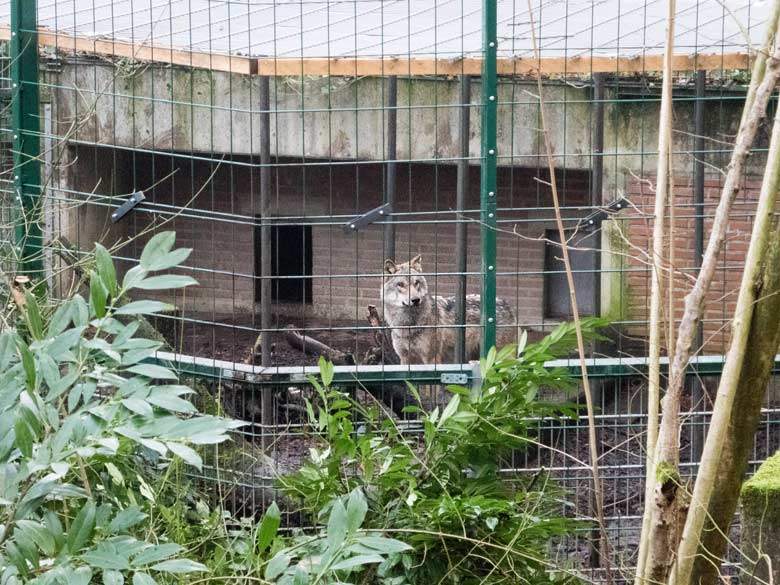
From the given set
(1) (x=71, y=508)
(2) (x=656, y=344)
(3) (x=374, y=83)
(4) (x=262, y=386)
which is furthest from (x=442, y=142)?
(2) (x=656, y=344)

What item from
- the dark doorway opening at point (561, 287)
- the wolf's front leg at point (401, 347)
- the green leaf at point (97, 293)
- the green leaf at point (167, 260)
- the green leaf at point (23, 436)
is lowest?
the wolf's front leg at point (401, 347)

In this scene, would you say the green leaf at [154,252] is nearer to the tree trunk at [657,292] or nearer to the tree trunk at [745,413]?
the tree trunk at [657,292]

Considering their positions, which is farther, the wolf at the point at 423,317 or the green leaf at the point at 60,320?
the wolf at the point at 423,317

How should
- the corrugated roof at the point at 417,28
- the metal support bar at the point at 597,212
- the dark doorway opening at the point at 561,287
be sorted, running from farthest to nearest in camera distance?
the dark doorway opening at the point at 561,287 < the corrugated roof at the point at 417,28 < the metal support bar at the point at 597,212

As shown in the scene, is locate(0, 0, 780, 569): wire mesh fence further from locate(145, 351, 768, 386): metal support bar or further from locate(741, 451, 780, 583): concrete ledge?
locate(741, 451, 780, 583): concrete ledge

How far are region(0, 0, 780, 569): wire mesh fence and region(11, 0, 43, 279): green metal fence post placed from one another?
12 mm

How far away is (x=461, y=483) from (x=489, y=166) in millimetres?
1457

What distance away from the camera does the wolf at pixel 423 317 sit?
965cm

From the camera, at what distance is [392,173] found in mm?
7203

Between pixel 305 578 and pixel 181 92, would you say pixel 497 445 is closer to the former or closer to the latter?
pixel 305 578

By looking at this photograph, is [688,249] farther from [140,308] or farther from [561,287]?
[140,308]

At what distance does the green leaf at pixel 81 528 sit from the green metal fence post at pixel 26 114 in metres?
3.56

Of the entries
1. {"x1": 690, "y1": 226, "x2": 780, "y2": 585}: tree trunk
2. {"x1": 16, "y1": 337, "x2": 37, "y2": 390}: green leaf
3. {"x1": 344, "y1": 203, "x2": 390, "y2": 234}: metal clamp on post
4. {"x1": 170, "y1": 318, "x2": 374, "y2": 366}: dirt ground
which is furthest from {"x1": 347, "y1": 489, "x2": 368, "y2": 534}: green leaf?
{"x1": 170, "y1": 318, "x2": 374, "y2": 366}: dirt ground

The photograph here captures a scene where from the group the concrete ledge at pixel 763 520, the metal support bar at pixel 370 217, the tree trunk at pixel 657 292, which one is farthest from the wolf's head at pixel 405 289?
the tree trunk at pixel 657 292
